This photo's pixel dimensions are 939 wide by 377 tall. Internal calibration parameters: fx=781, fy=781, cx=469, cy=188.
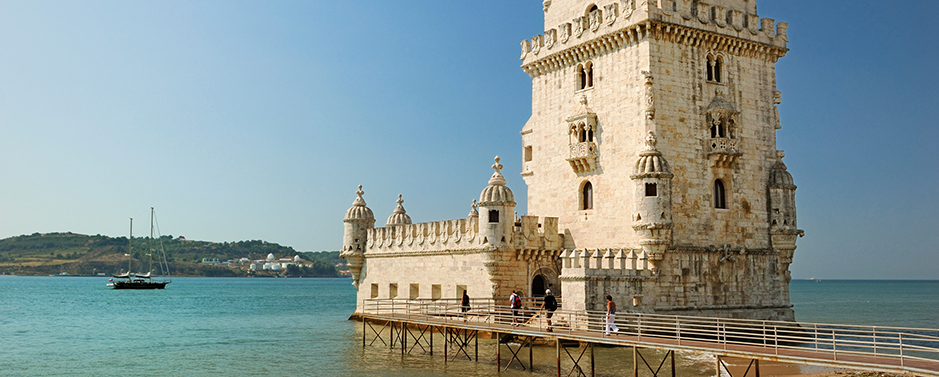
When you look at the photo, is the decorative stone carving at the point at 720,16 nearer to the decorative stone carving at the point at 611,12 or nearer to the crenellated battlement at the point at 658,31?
the crenellated battlement at the point at 658,31

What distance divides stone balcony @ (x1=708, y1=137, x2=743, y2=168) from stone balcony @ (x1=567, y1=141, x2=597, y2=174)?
4.83m

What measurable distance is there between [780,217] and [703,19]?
942cm

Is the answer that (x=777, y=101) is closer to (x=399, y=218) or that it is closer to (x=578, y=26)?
(x=578, y=26)

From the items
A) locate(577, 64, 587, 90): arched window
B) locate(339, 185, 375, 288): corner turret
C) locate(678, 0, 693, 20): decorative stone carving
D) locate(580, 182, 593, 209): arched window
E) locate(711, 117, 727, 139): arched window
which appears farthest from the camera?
locate(339, 185, 375, 288): corner turret

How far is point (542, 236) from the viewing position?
115 feet

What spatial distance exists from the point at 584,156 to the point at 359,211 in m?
18.0

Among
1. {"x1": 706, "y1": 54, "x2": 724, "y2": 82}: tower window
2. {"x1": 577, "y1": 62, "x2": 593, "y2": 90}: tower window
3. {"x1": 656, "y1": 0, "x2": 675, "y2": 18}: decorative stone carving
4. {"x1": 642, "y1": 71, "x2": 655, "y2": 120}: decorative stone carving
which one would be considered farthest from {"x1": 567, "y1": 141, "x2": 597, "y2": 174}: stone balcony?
{"x1": 706, "y1": 54, "x2": 724, "y2": 82}: tower window

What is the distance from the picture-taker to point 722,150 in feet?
106

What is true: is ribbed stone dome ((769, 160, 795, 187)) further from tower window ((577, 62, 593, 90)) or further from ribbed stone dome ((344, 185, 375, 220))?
ribbed stone dome ((344, 185, 375, 220))

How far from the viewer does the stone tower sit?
31.3 metres

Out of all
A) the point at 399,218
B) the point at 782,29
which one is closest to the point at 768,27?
the point at 782,29

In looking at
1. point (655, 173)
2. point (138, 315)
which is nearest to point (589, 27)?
point (655, 173)

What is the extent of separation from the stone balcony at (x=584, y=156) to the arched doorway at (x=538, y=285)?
524 cm

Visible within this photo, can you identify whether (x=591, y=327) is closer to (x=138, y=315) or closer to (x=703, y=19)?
(x=703, y=19)
